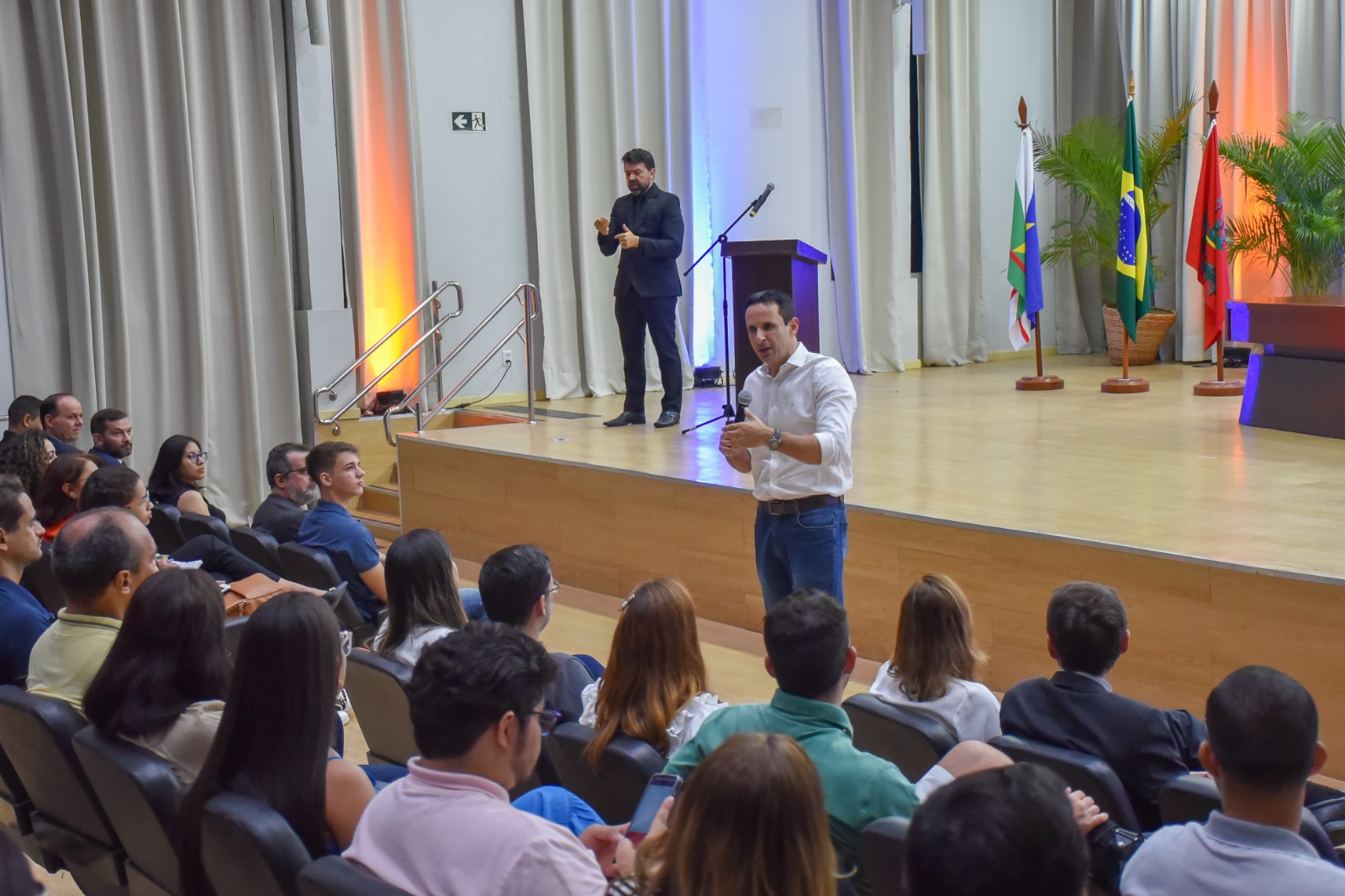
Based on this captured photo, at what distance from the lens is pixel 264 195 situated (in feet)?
28.0

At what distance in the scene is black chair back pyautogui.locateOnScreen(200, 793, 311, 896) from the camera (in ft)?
6.23

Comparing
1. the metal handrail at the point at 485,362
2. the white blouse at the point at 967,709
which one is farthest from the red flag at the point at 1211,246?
the white blouse at the point at 967,709

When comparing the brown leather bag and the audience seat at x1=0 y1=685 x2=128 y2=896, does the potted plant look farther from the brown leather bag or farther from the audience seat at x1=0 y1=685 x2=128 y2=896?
the audience seat at x1=0 y1=685 x2=128 y2=896

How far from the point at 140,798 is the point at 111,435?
155 inches

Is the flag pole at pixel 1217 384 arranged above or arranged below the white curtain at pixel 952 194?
below

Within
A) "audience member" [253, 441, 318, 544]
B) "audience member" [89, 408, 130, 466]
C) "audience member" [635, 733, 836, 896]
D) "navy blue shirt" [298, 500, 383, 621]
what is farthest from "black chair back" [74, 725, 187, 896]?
"audience member" [89, 408, 130, 466]

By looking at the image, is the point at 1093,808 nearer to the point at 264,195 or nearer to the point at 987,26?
the point at 264,195

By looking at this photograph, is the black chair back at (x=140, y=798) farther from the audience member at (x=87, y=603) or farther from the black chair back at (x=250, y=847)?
the audience member at (x=87, y=603)

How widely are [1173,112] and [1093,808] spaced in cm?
1044

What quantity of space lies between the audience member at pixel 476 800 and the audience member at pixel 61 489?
3.12 metres

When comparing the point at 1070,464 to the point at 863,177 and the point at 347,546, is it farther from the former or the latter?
the point at 863,177

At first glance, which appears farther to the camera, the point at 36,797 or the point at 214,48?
the point at 214,48

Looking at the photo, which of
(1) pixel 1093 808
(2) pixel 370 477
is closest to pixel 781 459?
(1) pixel 1093 808

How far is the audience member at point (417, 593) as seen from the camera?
3184mm
